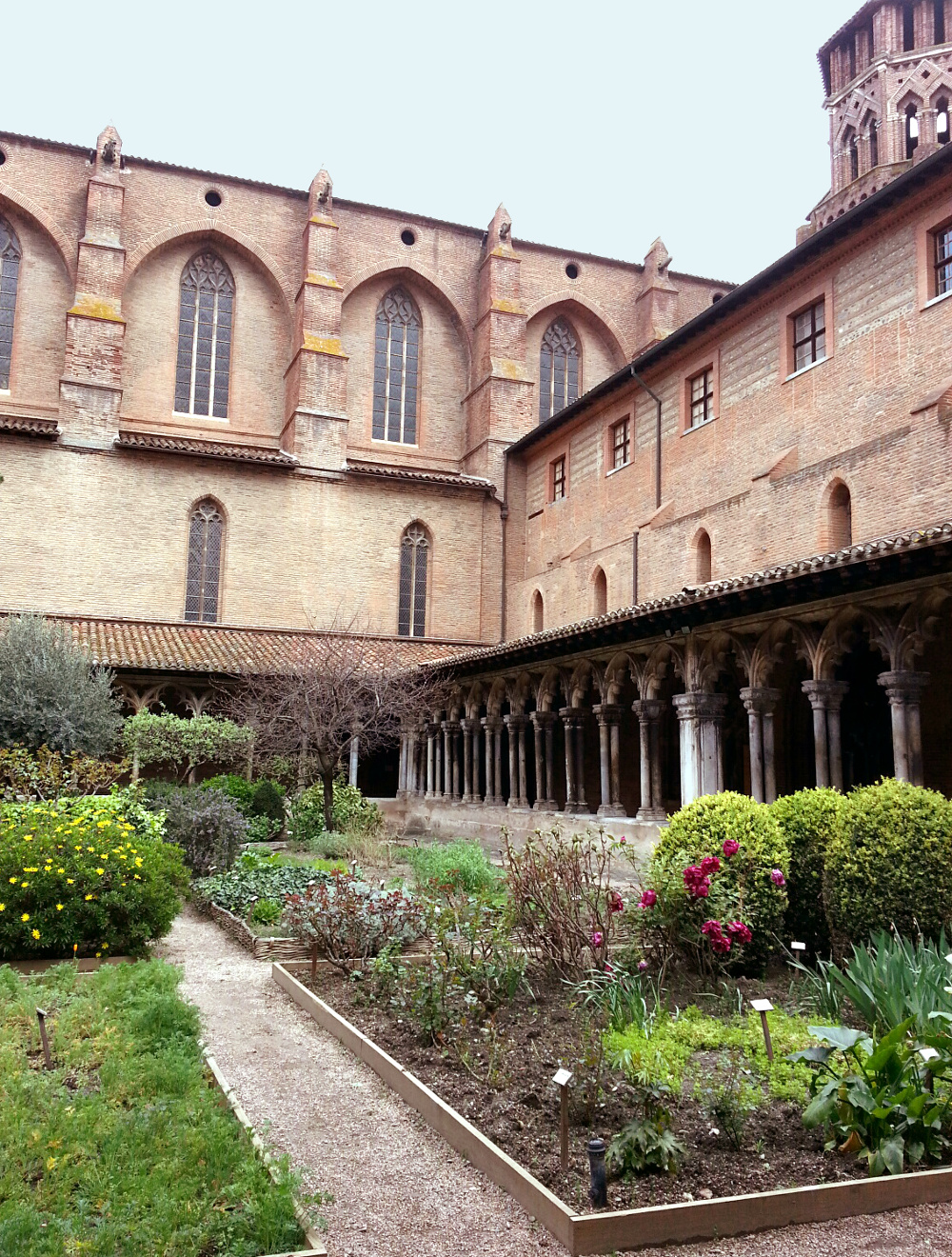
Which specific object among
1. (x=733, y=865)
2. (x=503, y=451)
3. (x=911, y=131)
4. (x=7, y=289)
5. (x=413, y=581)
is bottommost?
(x=733, y=865)

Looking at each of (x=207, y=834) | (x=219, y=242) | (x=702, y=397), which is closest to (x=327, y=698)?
(x=207, y=834)

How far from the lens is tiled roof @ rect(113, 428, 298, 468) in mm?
26500

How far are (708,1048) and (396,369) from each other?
27733 mm

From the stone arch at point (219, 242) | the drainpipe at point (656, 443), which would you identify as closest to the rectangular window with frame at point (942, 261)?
the drainpipe at point (656, 443)

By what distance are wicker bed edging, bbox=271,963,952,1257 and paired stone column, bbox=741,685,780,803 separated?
32.7 ft

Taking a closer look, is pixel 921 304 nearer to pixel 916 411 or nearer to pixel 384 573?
pixel 916 411

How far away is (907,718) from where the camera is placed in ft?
37.8

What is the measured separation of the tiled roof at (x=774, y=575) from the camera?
1009 cm

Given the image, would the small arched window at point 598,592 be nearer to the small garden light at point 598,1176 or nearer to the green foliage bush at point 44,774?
the green foliage bush at point 44,774

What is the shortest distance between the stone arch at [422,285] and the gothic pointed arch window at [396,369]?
0.49 meters

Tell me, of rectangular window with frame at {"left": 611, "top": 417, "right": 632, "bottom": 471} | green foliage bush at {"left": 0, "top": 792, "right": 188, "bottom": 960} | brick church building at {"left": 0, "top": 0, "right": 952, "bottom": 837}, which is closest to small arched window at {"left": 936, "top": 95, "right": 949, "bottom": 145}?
brick church building at {"left": 0, "top": 0, "right": 952, "bottom": 837}

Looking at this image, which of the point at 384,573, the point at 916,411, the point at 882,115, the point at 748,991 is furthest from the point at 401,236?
the point at 748,991

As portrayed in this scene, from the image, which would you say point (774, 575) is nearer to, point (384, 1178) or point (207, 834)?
point (207, 834)

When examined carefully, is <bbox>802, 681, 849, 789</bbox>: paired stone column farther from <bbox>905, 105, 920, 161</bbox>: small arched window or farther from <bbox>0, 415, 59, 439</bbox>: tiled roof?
<bbox>905, 105, 920, 161</bbox>: small arched window
